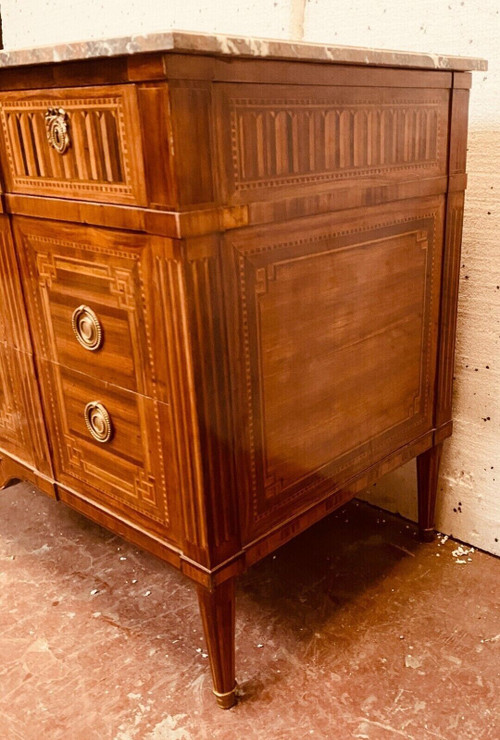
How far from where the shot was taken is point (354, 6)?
135cm

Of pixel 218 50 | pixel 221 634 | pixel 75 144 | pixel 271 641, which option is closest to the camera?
pixel 218 50

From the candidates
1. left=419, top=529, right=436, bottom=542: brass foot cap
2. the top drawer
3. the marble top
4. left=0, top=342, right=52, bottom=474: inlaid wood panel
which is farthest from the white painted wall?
left=0, top=342, right=52, bottom=474: inlaid wood panel

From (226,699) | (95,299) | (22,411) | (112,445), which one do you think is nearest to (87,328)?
(95,299)

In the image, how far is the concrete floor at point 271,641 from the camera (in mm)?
1065

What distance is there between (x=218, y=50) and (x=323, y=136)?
0.24 m

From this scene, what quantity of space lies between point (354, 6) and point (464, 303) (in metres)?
0.62

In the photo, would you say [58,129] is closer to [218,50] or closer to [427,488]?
[218,50]

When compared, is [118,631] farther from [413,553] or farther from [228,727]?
[413,553]

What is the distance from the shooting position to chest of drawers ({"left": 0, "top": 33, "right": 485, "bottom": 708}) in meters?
0.84

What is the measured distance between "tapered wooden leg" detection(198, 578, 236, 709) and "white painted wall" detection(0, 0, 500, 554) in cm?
63

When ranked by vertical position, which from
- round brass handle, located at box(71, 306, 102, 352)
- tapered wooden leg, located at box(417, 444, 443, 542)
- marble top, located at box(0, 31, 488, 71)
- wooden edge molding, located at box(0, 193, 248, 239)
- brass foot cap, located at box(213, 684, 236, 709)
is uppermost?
marble top, located at box(0, 31, 488, 71)

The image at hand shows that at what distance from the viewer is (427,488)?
1.43 metres

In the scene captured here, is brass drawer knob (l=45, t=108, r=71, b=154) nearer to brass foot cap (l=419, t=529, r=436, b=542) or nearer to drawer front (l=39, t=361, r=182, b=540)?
drawer front (l=39, t=361, r=182, b=540)

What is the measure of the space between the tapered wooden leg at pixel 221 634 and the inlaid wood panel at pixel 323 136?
57cm
